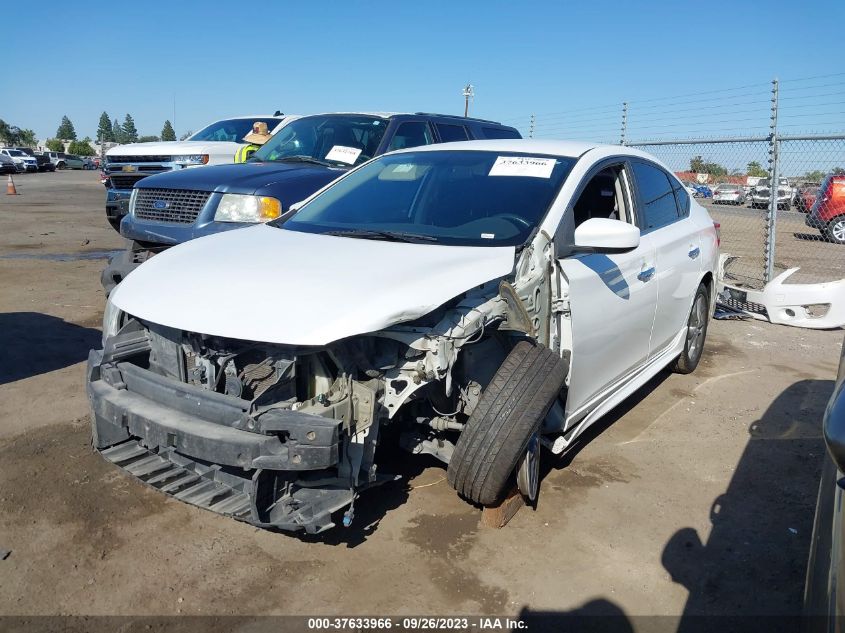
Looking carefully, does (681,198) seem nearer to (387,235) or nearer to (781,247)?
(387,235)

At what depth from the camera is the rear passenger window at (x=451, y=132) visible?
25.2ft

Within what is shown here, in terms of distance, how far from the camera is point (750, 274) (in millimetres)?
11359

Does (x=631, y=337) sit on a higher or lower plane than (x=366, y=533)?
higher

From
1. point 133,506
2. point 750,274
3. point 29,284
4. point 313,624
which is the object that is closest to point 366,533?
point 313,624

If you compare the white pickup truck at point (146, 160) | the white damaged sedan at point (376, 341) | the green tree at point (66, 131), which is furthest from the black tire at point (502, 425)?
the green tree at point (66, 131)

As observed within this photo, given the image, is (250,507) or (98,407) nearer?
(250,507)

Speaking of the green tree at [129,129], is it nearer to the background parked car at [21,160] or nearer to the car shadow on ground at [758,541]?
the background parked car at [21,160]

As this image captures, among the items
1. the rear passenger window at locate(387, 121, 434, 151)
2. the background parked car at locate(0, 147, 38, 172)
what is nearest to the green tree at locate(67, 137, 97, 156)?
the background parked car at locate(0, 147, 38, 172)

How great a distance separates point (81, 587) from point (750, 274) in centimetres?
1085

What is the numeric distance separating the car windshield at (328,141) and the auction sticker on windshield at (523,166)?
→ 2.91 meters

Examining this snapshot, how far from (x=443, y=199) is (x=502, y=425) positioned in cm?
154

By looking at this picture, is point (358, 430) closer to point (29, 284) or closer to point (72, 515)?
point (72, 515)

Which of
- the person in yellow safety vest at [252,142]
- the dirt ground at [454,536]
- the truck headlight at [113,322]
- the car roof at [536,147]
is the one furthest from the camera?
the person in yellow safety vest at [252,142]

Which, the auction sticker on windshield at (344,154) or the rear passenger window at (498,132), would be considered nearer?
the auction sticker on windshield at (344,154)
